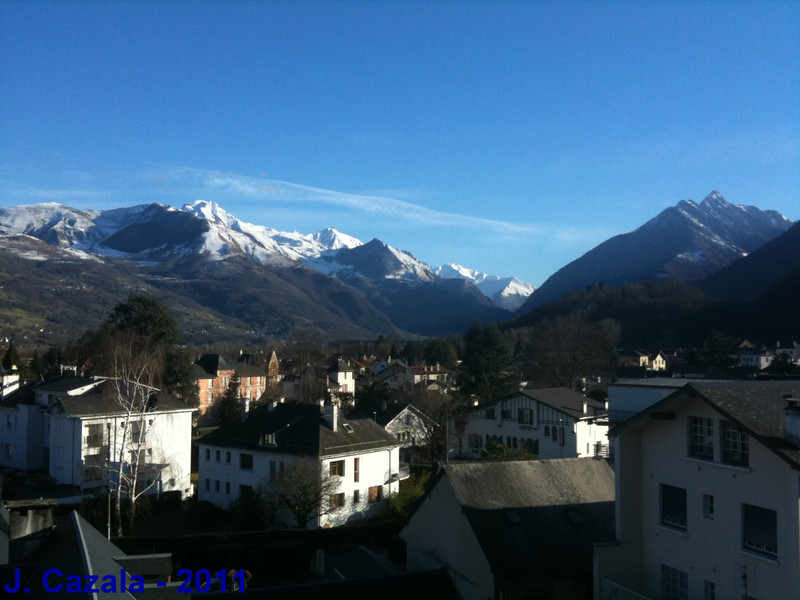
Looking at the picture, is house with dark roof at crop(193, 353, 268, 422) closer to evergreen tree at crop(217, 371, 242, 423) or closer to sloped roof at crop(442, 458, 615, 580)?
evergreen tree at crop(217, 371, 242, 423)

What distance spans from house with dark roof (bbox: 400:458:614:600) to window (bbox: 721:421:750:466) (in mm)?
6058

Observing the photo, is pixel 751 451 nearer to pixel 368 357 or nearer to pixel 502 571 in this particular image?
pixel 502 571

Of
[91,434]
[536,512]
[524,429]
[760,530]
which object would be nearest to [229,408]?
[91,434]

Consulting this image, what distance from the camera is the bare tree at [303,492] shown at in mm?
28641

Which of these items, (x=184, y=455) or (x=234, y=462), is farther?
(x=184, y=455)

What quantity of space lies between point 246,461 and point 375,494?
6.85 m

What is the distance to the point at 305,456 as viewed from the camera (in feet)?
101

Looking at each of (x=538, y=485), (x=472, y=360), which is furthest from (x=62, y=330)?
(x=538, y=485)

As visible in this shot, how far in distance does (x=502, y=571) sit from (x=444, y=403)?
113ft

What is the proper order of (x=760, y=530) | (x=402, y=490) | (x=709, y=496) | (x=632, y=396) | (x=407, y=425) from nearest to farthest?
(x=760, y=530), (x=709, y=496), (x=632, y=396), (x=402, y=490), (x=407, y=425)

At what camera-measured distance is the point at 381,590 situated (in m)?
16.4

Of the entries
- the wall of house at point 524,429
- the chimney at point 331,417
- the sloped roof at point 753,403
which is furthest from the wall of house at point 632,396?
the wall of house at point 524,429

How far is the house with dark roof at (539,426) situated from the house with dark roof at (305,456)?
7882 mm

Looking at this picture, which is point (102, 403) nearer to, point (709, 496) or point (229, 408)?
point (229, 408)
